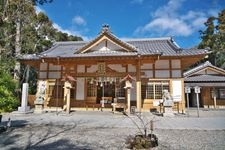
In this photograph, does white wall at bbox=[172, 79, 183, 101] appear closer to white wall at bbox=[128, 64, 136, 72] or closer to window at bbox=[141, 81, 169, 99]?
window at bbox=[141, 81, 169, 99]

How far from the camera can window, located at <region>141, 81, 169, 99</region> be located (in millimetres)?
15133

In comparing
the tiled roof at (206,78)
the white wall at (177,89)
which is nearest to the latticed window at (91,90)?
the white wall at (177,89)

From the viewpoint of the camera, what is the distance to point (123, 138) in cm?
654

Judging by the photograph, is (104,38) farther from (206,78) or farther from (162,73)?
(206,78)

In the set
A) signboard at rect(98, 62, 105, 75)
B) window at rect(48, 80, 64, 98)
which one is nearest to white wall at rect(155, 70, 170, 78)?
signboard at rect(98, 62, 105, 75)

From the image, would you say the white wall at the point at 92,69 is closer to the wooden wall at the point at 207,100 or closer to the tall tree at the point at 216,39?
the wooden wall at the point at 207,100

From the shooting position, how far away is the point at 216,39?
34094 mm

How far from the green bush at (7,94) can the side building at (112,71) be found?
2.03 meters

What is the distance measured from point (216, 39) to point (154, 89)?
24585 millimetres

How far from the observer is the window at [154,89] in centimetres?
1513

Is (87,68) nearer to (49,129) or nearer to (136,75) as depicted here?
(136,75)

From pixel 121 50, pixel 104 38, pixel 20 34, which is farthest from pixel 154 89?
pixel 20 34

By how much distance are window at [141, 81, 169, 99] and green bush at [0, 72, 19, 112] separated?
967 cm

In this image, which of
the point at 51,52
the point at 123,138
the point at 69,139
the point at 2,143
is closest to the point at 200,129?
the point at 123,138
